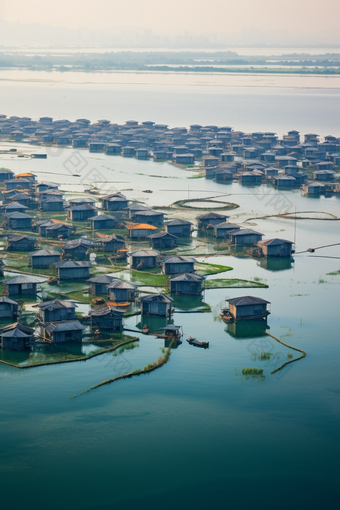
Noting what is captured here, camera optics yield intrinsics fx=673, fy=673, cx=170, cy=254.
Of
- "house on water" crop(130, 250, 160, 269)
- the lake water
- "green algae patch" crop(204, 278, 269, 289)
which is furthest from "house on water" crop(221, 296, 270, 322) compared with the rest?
"house on water" crop(130, 250, 160, 269)

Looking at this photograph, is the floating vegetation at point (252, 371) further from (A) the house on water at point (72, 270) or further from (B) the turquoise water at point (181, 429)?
(A) the house on water at point (72, 270)

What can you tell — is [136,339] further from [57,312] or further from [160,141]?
[160,141]

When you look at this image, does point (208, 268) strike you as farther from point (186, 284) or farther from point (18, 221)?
point (18, 221)

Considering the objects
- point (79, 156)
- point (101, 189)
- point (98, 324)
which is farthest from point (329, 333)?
point (79, 156)

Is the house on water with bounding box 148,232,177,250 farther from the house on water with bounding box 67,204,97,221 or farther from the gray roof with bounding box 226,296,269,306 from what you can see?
the gray roof with bounding box 226,296,269,306

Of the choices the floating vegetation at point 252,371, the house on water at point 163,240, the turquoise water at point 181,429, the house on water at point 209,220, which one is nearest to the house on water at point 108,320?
the turquoise water at point 181,429

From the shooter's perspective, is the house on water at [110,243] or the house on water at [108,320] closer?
the house on water at [108,320]

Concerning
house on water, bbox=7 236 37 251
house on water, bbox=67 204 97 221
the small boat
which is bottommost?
the small boat

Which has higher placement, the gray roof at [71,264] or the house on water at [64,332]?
the gray roof at [71,264]
